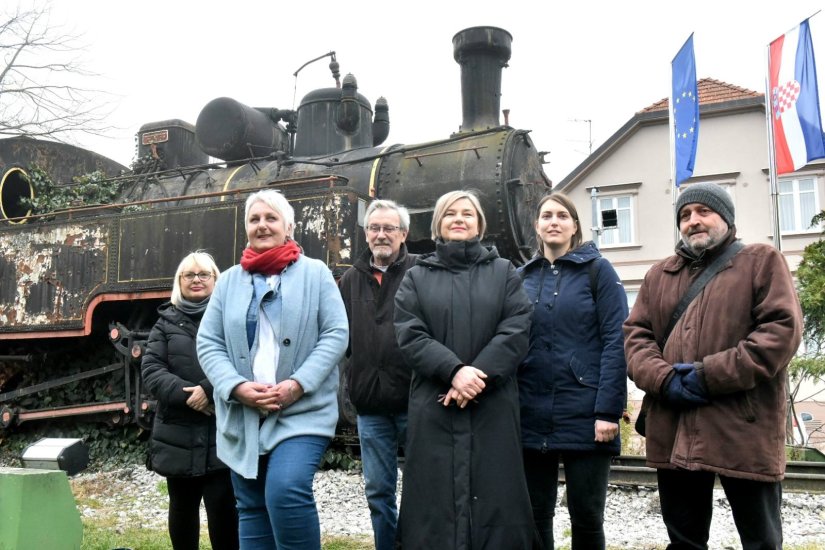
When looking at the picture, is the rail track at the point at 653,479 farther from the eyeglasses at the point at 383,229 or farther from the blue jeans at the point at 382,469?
the eyeglasses at the point at 383,229

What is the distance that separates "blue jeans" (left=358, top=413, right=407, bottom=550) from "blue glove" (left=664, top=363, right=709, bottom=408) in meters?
1.21

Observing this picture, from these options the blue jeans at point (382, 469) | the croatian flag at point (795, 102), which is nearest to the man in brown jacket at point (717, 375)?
the blue jeans at point (382, 469)

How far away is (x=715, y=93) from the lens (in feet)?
58.9

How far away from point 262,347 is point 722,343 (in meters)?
1.66

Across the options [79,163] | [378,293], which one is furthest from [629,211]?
[378,293]

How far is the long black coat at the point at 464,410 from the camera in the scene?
273 centimetres

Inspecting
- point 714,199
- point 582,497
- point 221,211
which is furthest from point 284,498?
point 221,211

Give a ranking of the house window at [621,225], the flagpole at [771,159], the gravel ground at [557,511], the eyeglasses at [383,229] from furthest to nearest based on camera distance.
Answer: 1. the house window at [621,225]
2. the flagpole at [771,159]
3. the gravel ground at [557,511]
4. the eyeglasses at [383,229]

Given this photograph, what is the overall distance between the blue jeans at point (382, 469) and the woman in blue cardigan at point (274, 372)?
0.52 meters

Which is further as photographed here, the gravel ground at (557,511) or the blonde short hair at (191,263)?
the gravel ground at (557,511)

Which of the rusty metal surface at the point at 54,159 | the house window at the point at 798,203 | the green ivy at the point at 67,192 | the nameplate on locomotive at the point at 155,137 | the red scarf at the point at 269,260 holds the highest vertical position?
the house window at the point at 798,203

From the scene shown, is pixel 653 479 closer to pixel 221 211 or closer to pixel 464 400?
pixel 464 400

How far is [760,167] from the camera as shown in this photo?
16.7 metres

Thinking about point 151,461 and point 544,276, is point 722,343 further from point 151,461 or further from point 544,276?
point 151,461
